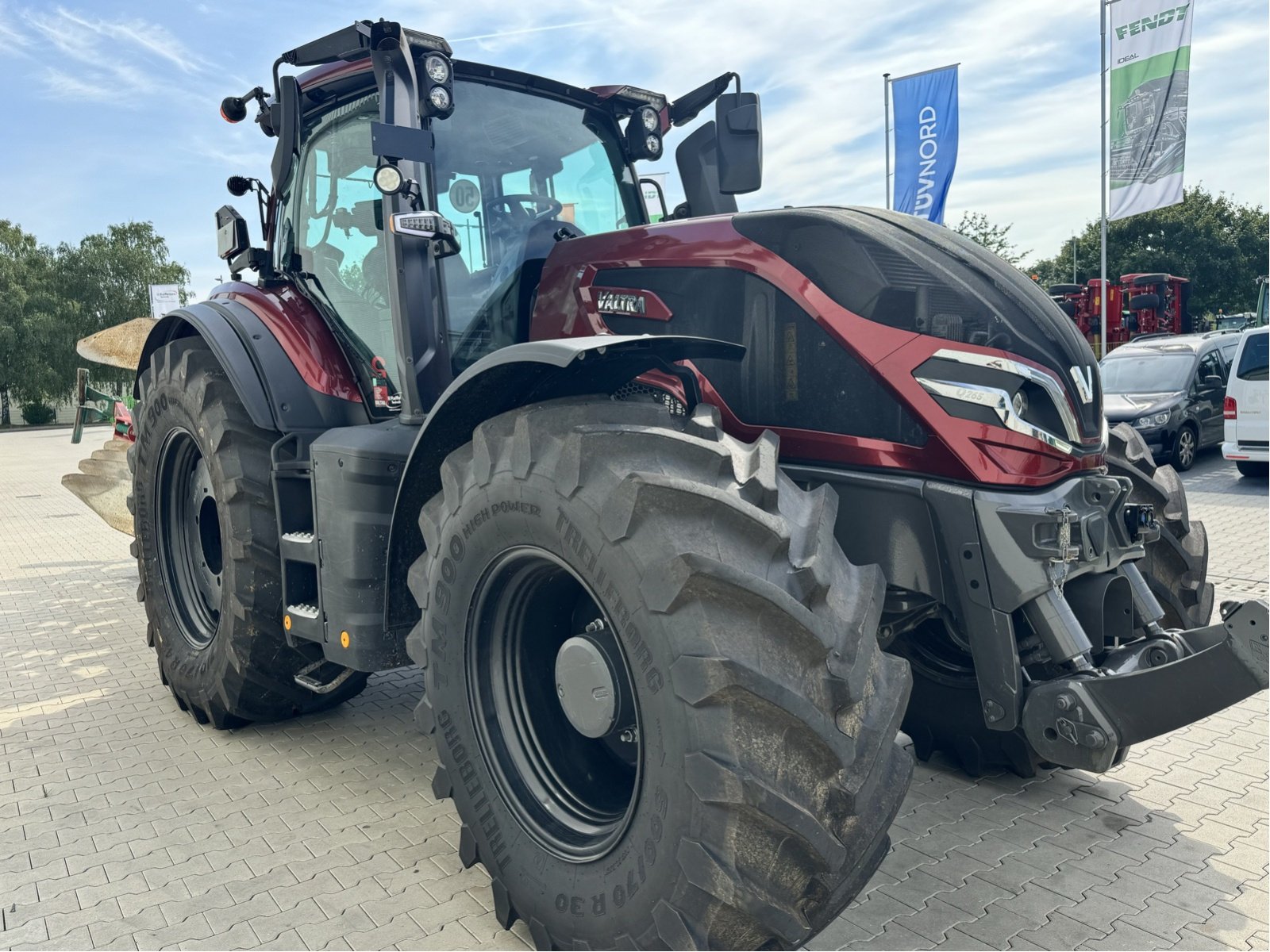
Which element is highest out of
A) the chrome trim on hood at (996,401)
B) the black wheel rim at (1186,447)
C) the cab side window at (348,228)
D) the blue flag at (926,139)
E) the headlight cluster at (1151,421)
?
the blue flag at (926,139)

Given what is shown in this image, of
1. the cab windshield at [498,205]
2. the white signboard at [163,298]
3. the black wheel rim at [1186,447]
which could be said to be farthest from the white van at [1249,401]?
the white signboard at [163,298]

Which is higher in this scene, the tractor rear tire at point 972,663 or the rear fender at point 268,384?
the rear fender at point 268,384

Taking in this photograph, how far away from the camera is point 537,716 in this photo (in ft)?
9.12

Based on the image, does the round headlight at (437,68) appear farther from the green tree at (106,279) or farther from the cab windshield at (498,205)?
the green tree at (106,279)

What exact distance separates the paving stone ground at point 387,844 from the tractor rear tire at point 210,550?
0.82ft

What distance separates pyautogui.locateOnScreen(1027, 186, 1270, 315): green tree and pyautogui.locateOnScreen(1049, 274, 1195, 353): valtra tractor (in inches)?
896

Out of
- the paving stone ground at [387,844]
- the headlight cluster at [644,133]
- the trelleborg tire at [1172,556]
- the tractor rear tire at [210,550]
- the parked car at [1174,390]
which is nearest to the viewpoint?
the paving stone ground at [387,844]

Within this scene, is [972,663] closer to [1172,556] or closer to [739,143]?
[1172,556]

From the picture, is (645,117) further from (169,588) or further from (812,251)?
(169,588)

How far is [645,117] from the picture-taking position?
4.10 m

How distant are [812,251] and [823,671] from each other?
1.26m

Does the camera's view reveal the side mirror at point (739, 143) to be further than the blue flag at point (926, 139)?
No

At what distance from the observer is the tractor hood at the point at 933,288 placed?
2.57 meters

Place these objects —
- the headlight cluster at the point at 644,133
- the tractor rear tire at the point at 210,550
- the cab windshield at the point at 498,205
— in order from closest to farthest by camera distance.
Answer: the cab windshield at the point at 498,205 → the tractor rear tire at the point at 210,550 → the headlight cluster at the point at 644,133
